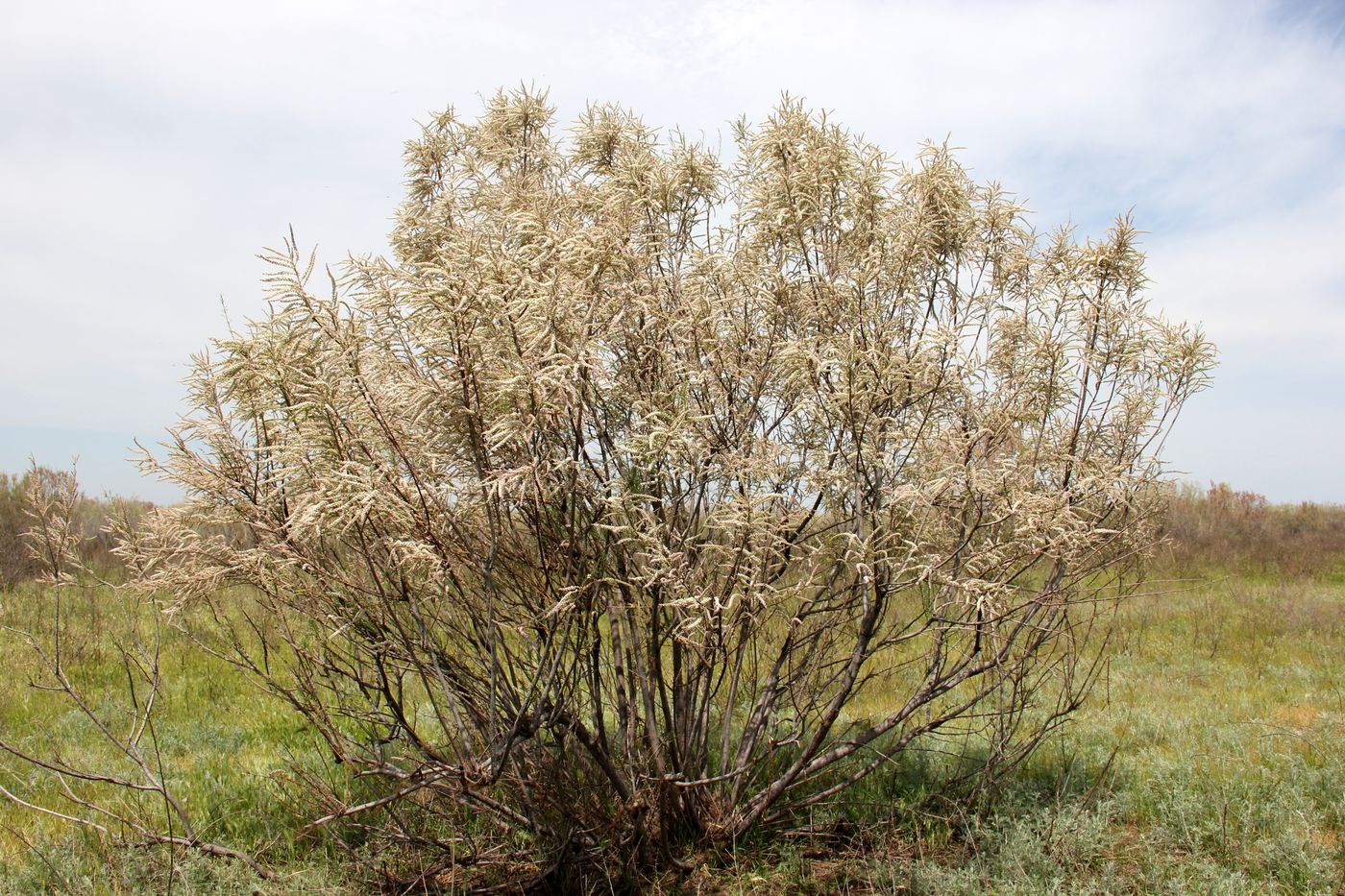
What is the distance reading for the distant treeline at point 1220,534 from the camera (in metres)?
12.3

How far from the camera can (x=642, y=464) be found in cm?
317

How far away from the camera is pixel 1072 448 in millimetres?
3900

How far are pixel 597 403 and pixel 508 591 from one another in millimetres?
1139

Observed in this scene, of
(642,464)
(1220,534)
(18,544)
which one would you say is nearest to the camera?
(642,464)

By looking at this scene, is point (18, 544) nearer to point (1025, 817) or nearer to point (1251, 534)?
point (1025, 817)

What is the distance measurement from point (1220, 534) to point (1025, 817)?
53.6 feet

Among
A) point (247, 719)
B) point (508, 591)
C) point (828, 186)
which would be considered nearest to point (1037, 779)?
point (508, 591)

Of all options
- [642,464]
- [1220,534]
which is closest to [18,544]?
[642,464]

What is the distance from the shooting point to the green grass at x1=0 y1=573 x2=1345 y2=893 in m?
3.83

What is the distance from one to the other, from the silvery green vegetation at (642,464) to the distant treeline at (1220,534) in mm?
8156

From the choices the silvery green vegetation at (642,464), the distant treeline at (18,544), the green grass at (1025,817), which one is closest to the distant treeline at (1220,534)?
the distant treeline at (18,544)

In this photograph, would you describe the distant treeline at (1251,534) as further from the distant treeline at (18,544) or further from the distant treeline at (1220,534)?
the distant treeline at (18,544)

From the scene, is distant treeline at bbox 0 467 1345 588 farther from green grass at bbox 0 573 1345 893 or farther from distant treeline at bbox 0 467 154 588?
green grass at bbox 0 573 1345 893

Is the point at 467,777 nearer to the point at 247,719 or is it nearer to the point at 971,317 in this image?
the point at 971,317
